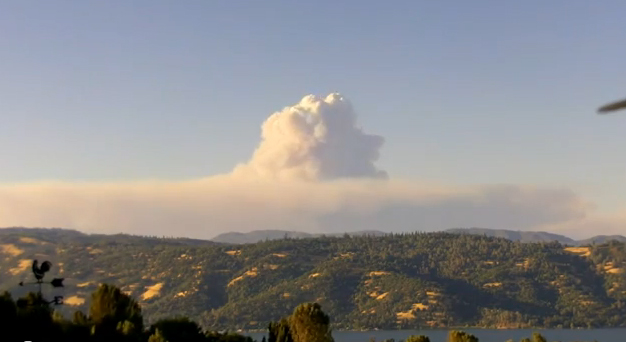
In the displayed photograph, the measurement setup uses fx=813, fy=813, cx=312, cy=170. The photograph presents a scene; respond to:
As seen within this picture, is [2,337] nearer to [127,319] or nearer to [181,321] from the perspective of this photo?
[127,319]

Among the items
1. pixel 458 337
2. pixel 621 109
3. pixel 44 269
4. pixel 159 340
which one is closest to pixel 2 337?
pixel 159 340

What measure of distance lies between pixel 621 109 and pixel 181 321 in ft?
321

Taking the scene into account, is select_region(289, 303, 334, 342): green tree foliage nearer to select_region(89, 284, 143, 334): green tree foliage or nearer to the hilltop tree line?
the hilltop tree line

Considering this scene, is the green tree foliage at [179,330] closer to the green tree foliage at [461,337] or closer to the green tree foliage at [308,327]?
the green tree foliage at [308,327]

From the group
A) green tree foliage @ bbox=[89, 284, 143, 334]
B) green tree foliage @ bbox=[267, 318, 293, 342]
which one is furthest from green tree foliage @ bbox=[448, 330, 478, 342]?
green tree foliage @ bbox=[89, 284, 143, 334]

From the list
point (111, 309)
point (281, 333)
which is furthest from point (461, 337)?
point (111, 309)

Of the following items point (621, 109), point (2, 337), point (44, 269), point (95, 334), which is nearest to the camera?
point (621, 109)

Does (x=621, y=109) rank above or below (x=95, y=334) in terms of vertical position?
above

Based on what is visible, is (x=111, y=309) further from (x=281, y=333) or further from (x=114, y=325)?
(x=281, y=333)

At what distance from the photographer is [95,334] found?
9031 centimetres

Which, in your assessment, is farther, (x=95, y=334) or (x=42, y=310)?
(x=95, y=334)

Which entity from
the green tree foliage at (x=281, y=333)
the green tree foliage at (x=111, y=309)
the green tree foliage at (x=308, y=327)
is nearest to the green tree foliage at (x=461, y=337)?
the green tree foliage at (x=308, y=327)

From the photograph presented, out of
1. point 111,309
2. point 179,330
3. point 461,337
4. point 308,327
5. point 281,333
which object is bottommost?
point 461,337

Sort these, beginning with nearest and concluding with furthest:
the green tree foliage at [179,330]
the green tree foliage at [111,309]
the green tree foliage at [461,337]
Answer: the green tree foliage at [111,309], the green tree foliage at [179,330], the green tree foliage at [461,337]
